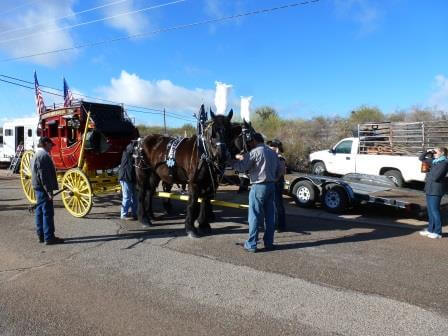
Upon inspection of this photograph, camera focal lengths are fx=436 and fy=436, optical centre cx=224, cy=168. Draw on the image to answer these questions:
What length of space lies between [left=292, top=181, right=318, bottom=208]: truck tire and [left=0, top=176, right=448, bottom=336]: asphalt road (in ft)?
8.46

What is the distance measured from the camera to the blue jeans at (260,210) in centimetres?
695

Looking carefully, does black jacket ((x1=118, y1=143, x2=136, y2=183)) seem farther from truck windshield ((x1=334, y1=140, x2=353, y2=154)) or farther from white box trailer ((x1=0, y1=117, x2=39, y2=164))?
white box trailer ((x1=0, y1=117, x2=39, y2=164))

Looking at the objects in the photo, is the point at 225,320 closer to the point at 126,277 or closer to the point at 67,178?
the point at 126,277

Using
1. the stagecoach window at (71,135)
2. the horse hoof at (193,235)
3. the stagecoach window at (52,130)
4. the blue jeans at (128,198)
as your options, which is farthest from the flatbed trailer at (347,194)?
the stagecoach window at (52,130)

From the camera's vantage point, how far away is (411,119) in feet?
94.3

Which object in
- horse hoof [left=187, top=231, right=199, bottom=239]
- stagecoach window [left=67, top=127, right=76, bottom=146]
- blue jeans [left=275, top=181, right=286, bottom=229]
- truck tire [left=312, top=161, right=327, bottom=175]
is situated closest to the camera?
horse hoof [left=187, top=231, right=199, bottom=239]

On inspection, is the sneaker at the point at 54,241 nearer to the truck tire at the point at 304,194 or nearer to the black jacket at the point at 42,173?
the black jacket at the point at 42,173

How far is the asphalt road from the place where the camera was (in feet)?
14.6

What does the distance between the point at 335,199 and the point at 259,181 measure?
438 centimetres

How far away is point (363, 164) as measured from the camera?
16828 mm

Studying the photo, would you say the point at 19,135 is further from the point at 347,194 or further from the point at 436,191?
the point at 436,191

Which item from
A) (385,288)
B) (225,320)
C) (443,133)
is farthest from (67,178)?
(443,133)

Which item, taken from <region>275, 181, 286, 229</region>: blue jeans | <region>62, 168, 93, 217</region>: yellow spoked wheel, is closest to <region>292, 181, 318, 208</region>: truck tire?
<region>275, 181, 286, 229</region>: blue jeans

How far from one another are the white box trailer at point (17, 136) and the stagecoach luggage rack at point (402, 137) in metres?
17.3
